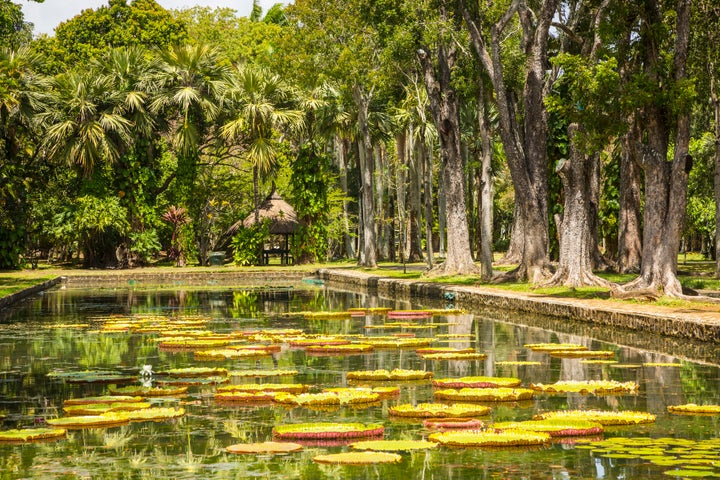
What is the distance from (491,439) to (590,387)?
11.4 feet

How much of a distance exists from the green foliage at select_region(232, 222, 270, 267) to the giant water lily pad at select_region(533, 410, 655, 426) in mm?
42122

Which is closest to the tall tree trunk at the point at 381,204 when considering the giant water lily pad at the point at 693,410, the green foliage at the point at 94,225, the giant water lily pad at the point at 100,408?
the green foliage at the point at 94,225

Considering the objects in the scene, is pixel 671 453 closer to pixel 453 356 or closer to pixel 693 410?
pixel 693 410

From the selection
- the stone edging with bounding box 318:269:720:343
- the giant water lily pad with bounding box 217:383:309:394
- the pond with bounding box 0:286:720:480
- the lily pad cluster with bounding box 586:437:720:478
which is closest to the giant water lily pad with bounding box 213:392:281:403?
the pond with bounding box 0:286:720:480

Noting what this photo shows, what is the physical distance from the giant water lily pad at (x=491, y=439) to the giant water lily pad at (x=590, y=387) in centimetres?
294

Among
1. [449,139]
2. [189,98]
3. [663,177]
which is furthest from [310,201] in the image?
[663,177]

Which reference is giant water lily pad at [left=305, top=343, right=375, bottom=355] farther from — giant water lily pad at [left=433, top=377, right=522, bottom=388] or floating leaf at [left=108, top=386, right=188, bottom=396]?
floating leaf at [left=108, top=386, right=188, bottom=396]

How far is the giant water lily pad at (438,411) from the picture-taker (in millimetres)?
9984

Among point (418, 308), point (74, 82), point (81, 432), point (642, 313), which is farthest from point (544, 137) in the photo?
point (74, 82)

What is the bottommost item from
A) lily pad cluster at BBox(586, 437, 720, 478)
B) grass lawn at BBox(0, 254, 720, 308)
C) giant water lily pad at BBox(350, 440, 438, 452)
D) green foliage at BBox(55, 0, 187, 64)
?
lily pad cluster at BBox(586, 437, 720, 478)

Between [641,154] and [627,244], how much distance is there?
12160 mm

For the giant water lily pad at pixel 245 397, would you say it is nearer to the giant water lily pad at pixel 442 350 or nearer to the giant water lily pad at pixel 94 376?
the giant water lily pad at pixel 94 376

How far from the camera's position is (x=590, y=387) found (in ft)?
38.3

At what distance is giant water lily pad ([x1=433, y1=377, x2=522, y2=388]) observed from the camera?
11930mm
